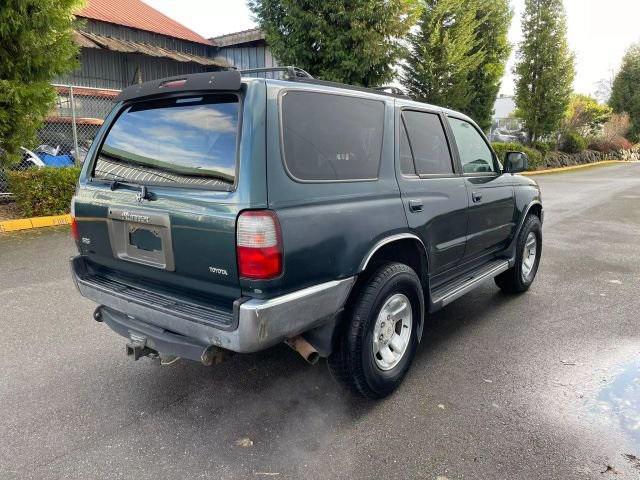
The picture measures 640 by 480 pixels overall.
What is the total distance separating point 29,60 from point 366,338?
8356mm

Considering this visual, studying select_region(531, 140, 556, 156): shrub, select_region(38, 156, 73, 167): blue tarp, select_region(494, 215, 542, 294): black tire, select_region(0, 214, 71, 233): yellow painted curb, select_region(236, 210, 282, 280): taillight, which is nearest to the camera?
select_region(236, 210, 282, 280): taillight

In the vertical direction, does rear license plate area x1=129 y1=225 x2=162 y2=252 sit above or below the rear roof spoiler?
below

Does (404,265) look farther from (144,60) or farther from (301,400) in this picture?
(144,60)

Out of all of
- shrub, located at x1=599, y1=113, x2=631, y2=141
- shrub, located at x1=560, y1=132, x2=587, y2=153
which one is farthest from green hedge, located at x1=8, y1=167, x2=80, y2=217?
shrub, located at x1=599, y1=113, x2=631, y2=141

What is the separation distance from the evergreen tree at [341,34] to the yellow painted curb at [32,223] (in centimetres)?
760

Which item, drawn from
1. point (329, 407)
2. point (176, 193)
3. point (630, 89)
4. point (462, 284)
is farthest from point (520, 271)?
point (630, 89)

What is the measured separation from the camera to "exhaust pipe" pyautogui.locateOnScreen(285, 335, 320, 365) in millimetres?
2807

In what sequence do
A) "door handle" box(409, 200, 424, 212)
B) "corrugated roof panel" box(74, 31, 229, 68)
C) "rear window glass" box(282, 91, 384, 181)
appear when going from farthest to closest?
"corrugated roof panel" box(74, 31, 229, 68), "door handle" box(409, 200, 424, 212), "rear window glass" box(282, 91, 384, 181)

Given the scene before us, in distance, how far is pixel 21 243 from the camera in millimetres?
7191

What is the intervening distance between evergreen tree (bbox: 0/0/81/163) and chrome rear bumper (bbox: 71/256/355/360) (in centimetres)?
691

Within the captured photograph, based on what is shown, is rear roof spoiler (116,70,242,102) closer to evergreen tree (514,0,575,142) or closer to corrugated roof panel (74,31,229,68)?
corrugated roof panel (74,31,229,68)

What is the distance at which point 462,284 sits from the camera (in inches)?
157

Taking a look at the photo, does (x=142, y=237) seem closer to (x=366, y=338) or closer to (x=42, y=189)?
(x=366, y=338)

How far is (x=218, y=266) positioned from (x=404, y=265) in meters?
1.28
